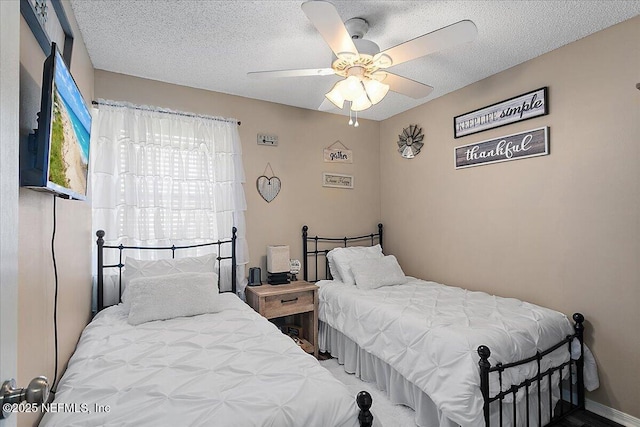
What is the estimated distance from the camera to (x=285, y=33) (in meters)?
2.15

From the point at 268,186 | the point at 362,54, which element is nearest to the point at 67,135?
the point at 362,54

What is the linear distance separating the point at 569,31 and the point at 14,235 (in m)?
3.07

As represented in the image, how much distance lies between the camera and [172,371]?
1472 mm

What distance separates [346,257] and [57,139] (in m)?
2.57

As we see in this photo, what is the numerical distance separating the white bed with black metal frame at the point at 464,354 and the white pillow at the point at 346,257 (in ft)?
1.02

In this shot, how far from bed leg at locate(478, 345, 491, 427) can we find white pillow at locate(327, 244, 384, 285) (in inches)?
62.7

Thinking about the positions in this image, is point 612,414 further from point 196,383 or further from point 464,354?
point 196,383

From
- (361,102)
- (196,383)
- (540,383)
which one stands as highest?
(361,102)

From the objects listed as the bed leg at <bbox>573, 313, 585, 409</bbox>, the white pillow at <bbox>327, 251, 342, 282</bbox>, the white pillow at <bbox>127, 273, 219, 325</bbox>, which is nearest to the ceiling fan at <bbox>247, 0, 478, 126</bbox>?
the white pillow at <bbox>127, 273, 219, 325</bbox>

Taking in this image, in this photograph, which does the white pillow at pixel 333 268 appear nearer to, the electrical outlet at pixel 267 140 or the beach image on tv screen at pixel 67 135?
the electrical outlet at pixel 267 140

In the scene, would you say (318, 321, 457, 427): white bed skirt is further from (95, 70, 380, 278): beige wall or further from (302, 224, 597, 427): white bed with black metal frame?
(95, 70, 380, 278): beige wall

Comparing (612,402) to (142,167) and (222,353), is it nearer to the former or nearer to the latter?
(222,353)

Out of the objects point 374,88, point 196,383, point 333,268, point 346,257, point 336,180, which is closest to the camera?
point 196,383

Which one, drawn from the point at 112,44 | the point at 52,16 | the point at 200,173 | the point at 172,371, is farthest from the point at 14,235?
the point at 200,173
